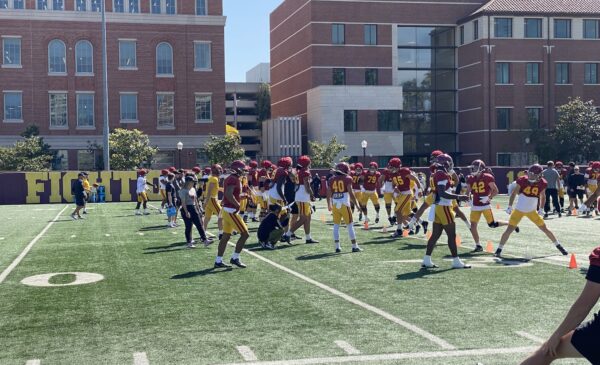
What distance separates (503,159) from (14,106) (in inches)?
1563

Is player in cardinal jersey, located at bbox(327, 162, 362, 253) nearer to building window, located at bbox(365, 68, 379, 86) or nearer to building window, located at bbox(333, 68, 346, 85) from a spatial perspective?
building window, located at bbox(333, 68, 346, 85)

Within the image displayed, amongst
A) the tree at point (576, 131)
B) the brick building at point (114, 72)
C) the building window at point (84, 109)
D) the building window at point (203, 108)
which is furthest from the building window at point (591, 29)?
the building window at point (84, 109)

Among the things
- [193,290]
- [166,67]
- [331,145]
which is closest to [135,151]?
[166,67]

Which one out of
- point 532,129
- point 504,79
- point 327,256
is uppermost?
point 504,79

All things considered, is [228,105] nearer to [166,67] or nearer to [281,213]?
[166,67]

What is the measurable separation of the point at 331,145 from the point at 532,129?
59.1 ft

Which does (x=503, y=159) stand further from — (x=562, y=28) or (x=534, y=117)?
(x=562, y=28)

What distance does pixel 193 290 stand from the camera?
1127 centimetres

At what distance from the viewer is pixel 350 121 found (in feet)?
211

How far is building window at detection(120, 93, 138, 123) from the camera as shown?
59.2 m

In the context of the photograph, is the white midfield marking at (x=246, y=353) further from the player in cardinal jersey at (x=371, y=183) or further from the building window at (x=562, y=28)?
the building window at (x=562, y=28)

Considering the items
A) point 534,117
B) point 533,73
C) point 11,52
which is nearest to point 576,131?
point 534,117

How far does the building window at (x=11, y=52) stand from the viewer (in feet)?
187

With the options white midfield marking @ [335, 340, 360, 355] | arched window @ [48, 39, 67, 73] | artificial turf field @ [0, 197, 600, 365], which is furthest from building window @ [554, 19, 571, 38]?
white midfield marking @ [335, 340, 360, 355]
